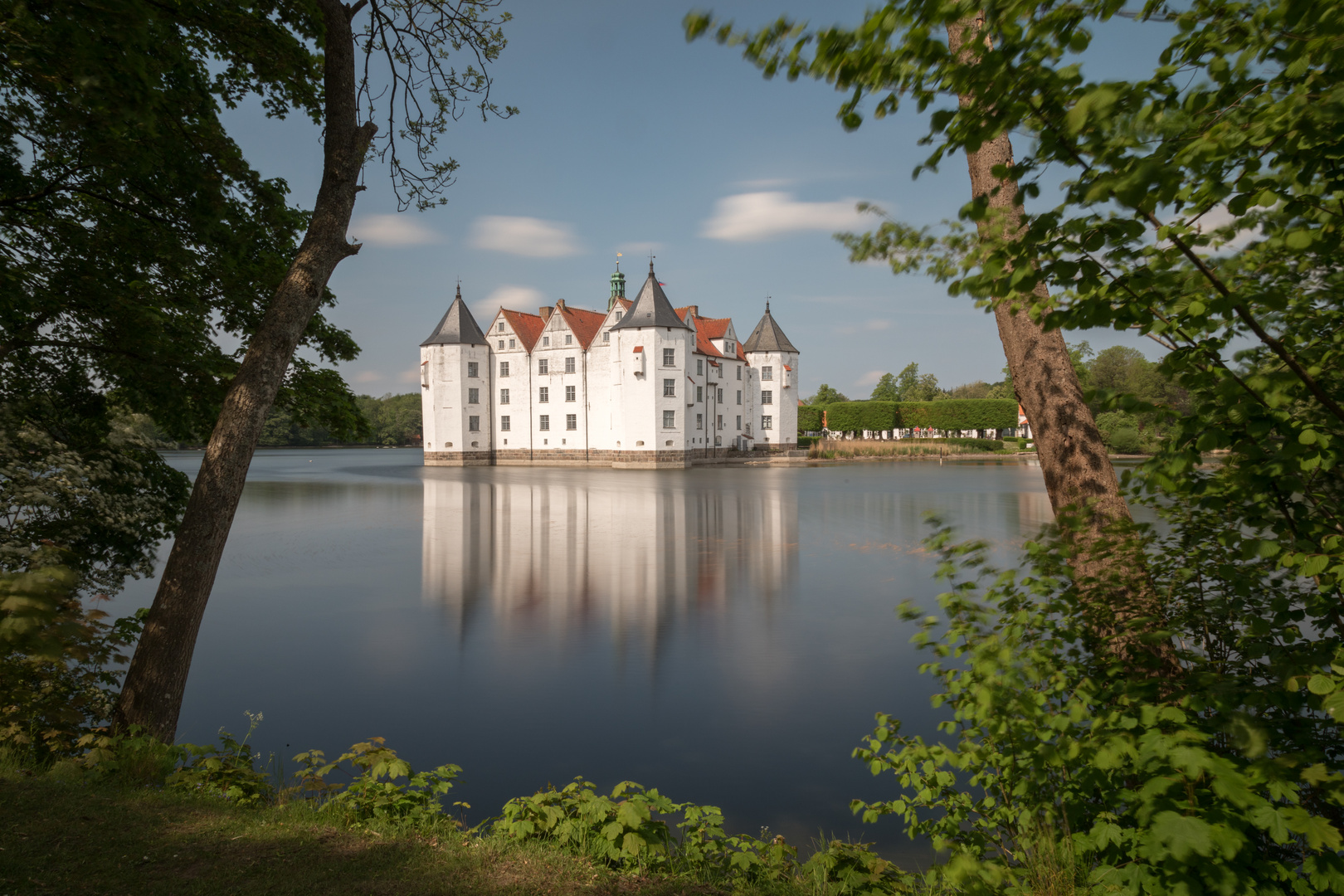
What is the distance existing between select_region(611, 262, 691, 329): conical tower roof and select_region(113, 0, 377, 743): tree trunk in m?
39.8

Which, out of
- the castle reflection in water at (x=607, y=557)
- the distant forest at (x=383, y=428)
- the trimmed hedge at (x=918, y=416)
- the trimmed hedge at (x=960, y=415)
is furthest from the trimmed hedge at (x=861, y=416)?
the distant forest at (x=383, y=428)

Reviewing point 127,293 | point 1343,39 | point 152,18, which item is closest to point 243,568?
point 127,293

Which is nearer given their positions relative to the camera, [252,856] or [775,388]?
[252,856]

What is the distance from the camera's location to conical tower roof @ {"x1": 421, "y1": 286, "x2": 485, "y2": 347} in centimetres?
5091

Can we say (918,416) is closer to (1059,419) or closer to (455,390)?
(455,390)

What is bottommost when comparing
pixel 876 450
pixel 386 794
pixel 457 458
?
pixel 386 794

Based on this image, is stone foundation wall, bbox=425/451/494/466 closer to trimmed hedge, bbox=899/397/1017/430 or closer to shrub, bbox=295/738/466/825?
trimmed hedge, bbox=899/397/1017/430

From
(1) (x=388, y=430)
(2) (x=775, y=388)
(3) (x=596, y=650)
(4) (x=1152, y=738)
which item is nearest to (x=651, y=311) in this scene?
(2) (x=775, y=388)

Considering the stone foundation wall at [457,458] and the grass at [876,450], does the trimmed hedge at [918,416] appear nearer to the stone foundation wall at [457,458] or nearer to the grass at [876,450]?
the grass at [876,450]

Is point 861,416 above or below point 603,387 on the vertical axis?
below

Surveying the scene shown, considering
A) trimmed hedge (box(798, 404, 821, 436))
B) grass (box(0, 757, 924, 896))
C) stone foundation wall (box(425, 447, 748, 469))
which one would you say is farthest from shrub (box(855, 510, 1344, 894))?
trimmed hedge (box(798, 404, 821, 436))

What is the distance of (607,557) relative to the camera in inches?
575

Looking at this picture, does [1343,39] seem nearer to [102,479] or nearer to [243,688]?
[102,479]

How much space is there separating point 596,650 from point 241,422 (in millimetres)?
4751
